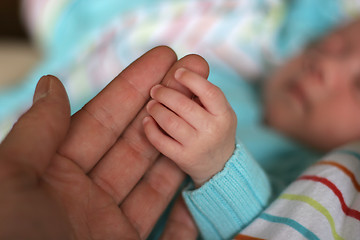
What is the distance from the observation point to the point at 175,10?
111cm

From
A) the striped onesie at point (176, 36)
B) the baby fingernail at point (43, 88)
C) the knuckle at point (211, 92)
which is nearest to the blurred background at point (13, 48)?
the striped onesie at point (176, 36)

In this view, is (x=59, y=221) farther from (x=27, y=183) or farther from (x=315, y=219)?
(x=315, y=219)

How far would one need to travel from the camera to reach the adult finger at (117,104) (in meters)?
0.49

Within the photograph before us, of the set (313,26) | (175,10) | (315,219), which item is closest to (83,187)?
(315,219)

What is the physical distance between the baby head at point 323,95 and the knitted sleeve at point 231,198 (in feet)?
1.00

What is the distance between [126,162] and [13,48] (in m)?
0.95

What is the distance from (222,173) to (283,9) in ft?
2.74

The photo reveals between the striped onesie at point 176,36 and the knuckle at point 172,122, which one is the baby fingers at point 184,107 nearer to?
the knuckle at point 172,122

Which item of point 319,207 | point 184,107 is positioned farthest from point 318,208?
point 184,107

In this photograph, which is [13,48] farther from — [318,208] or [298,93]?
[318,208]

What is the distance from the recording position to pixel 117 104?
0.50m

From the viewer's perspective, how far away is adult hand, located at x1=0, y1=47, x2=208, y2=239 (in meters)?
0.37

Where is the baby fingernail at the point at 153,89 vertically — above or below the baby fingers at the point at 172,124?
above

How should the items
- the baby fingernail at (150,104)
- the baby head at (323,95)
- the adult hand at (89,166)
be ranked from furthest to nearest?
the baby head at (323,95) < the baby fingernail at (150,104) < the adult hand at (89,166)
